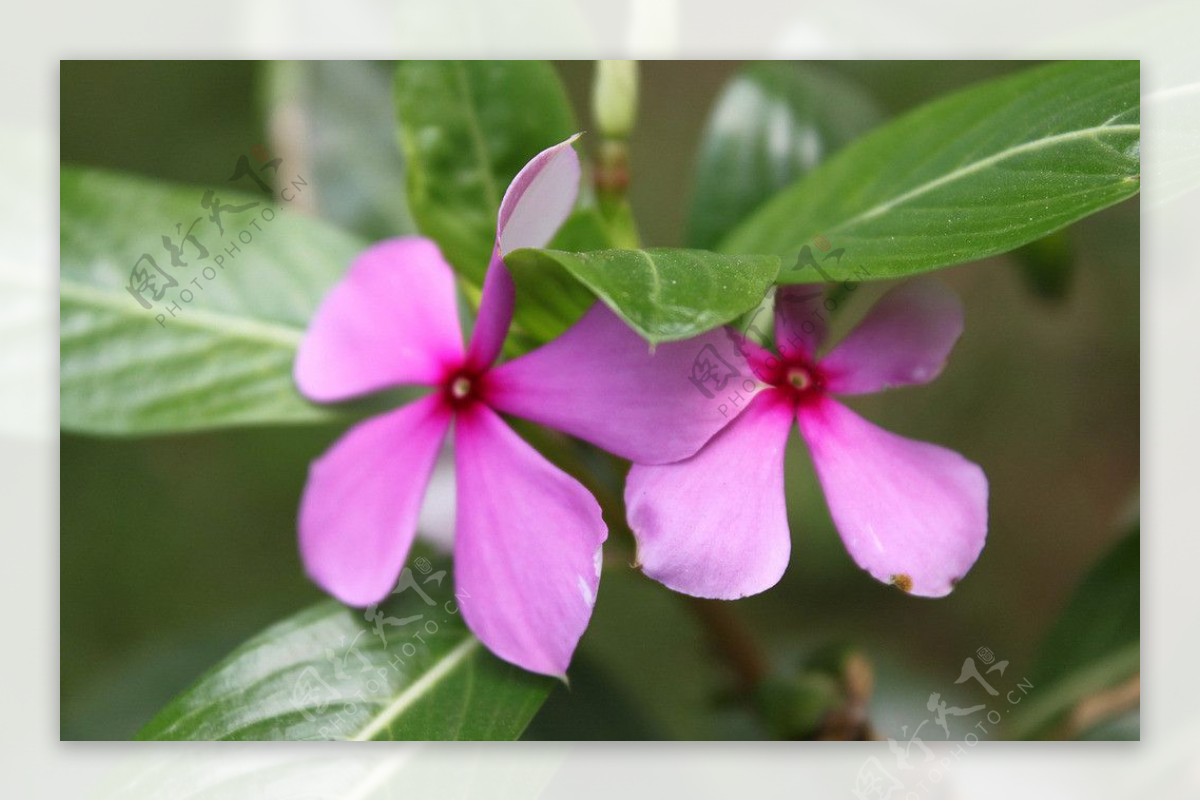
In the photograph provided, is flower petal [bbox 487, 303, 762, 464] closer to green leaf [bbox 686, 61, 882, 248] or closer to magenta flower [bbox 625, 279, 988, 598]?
magenta flower [bbox 625, 279, 988, 598]

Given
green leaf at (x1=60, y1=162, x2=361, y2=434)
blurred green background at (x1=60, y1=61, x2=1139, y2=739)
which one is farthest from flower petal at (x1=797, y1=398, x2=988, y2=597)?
green leaf at (x1=60, y1=162, x2=361, y2=434)

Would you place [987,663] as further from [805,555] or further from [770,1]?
[770,1]

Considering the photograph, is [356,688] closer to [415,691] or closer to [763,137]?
[415,691]

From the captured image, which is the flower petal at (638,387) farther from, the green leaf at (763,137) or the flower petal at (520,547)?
the green leaf at (763,137)

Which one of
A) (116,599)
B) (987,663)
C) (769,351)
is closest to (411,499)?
(769,351)

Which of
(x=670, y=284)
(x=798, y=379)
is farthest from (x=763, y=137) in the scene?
(x=670, y=284)

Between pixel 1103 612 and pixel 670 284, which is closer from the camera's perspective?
pixel 670 284

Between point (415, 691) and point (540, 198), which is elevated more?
point (540, 198)

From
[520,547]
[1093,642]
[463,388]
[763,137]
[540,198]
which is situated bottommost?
[1093,642]
